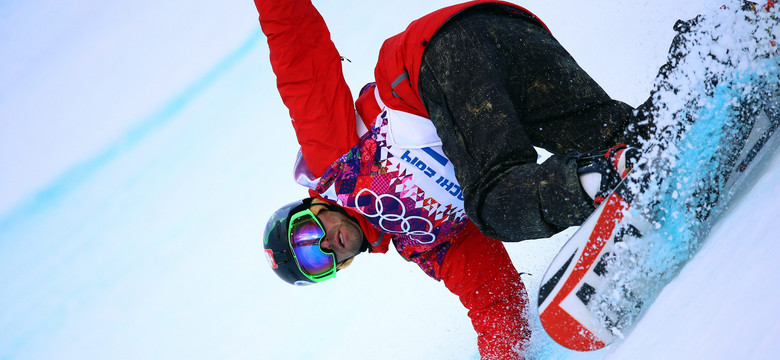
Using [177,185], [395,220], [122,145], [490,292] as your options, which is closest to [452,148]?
[395,220]

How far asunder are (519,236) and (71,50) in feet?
10.7

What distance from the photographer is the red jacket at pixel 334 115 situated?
1885mm

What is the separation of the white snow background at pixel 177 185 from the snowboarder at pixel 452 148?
2.42ft

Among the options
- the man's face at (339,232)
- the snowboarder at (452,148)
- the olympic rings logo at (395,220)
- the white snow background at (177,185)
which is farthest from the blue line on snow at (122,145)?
the olympic rings logo at (395,220)

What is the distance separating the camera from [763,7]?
1.11m

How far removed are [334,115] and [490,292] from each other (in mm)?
767

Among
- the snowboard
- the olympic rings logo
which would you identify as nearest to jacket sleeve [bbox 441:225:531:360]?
the olympic rings logo

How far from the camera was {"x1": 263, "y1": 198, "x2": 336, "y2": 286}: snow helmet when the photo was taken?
2053 mm

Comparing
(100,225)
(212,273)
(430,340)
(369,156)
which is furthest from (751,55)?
(100,225)

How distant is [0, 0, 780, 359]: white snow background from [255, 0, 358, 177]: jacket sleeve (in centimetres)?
118

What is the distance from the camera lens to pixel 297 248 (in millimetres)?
2076

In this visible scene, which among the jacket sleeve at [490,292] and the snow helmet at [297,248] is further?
the snow helmet at [297,248]

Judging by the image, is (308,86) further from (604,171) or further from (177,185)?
(177,185)

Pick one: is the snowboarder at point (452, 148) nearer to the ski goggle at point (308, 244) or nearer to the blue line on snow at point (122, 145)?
the ski goggle at point (308, 244)
